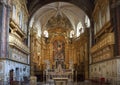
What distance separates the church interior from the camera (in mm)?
19312

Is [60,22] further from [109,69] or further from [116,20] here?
[116,20]

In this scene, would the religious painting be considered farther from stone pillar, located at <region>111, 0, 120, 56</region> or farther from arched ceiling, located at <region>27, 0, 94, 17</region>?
stone pillar, located at <region>111, 0, 120, 56</region>

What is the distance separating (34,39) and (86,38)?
8716 millimetres

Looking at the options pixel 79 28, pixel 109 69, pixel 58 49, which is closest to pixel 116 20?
pixel 109 69

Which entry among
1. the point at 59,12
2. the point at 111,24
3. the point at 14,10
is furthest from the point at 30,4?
the point at 111,24

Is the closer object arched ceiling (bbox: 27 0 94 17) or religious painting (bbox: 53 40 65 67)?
arched ceiling (bbox: 27 0 94 17)

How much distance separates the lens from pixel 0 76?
17594 mm

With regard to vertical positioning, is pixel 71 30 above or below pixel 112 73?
above

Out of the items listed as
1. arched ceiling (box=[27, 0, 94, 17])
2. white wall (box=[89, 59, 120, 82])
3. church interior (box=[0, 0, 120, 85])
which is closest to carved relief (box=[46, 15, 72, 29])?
church interior (box=[0, 0, 120, 85])

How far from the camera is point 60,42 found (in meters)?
45.2

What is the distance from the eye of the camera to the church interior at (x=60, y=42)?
19312mm

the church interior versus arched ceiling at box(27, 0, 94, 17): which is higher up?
arched ceiling at box(27, 0, 94, 17)

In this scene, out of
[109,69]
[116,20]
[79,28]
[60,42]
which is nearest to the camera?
[116,20]

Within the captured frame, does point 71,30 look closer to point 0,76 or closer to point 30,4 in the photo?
point 30,4
